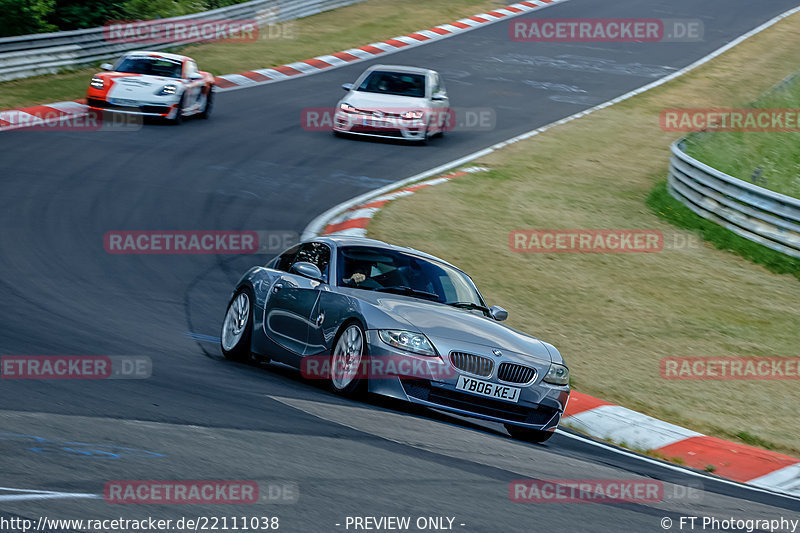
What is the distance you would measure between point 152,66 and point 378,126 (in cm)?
474

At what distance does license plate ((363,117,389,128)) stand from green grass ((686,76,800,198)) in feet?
19.4

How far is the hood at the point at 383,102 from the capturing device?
22.6m

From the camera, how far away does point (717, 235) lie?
17891mm

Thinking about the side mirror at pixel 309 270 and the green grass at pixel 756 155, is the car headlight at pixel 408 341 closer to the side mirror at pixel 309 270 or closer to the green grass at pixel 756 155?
the side mirror at pixel 309 270

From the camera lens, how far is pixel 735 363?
1221cm

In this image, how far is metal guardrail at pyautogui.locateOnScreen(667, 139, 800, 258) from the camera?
1667 cm

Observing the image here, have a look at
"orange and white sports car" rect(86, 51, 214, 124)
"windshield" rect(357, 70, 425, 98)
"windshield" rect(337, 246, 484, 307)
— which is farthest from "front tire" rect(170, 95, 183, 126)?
"windshield" rect(337, 246, 484, 307)

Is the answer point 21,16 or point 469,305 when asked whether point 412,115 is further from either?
point 469,305

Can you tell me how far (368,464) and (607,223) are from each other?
40.6 ft

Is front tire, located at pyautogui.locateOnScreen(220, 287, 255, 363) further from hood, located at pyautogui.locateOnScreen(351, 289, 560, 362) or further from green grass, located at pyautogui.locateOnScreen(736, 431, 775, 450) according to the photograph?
A: green grass, located at pyautogui.locateOnScreen(736, 431, 775, 450)

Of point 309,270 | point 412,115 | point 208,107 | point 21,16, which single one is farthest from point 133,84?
point 309,270

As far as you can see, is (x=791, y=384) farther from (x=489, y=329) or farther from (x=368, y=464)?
(x=368, y=464)

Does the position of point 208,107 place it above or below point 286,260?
below

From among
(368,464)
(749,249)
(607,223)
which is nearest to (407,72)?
(607,223)
